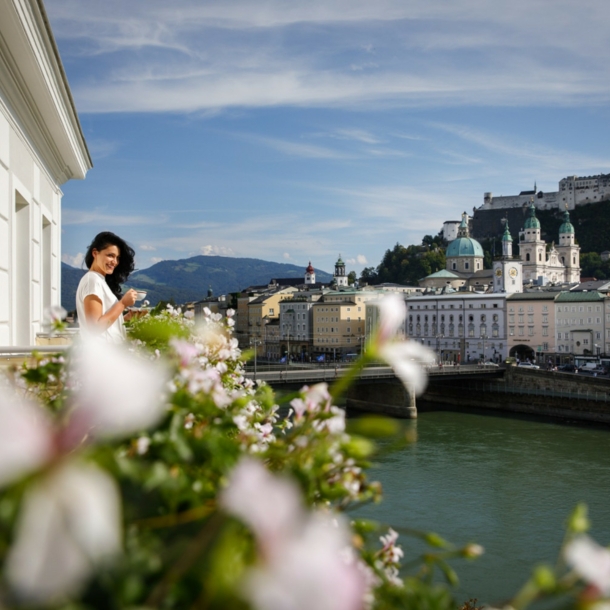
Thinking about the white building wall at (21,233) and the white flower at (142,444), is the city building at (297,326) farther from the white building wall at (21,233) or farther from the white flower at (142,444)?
the white flower at (142,444)

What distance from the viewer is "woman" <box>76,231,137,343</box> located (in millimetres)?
1866

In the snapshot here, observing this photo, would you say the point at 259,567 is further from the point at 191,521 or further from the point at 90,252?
the point at 90,252

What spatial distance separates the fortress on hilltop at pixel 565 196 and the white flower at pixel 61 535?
9555cm

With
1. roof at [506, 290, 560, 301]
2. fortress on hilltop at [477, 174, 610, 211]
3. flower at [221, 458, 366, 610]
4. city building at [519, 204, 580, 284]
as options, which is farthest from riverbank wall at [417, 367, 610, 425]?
fortress on hilltop at [477, 174, 610, 211]

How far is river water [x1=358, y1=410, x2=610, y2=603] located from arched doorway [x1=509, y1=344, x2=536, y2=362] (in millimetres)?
23908

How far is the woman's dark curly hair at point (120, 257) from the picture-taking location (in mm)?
2703

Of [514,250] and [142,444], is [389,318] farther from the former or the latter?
[514,250]

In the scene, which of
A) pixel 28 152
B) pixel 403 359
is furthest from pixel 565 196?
pixel 403 359

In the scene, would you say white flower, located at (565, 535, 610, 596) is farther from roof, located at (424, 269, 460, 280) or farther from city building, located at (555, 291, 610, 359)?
roof, located at (424, 269, 460, 280)

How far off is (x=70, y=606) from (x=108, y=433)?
14cm

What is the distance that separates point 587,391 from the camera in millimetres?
30297

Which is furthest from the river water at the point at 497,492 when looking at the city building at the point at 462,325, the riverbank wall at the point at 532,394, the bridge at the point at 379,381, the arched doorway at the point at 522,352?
the city building at the point at 462,325

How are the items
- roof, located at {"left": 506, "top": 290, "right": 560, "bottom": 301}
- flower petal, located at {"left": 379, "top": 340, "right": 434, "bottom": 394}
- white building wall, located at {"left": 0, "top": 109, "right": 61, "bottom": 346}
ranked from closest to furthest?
1. flower petal, located at {"left": 379, "top": 340, "right": 434, "bottom": 394}
2. white building wall, located at {"left": 0, "top": 109, "right": 61, "bottom": 346}
3. roof, located at {"left": 506, "top": 290, "right": 560, "bottom": 301}

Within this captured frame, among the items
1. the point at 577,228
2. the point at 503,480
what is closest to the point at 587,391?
the point at 503,480
